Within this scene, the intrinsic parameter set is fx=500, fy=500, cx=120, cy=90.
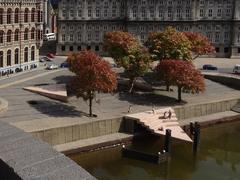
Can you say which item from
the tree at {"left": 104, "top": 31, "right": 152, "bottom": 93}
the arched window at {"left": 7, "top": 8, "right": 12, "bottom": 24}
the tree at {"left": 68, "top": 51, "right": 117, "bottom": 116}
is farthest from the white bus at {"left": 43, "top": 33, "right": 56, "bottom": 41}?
the tree at {"left": 68, "top": 51, "right": 117, "bottom": 116}

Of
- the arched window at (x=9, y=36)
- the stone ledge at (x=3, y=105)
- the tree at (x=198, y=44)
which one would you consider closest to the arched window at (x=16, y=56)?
the arched window at (x=9, y=36)

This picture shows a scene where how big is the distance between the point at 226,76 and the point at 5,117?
166ft

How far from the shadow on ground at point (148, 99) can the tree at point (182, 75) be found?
3602 millimetres

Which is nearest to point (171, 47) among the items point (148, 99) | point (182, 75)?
point (182, 75)

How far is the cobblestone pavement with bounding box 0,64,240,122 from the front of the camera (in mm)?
68438

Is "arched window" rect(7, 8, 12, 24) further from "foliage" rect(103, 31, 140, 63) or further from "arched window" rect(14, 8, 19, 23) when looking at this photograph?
"foliage" rect(103, 31, 140, 63)

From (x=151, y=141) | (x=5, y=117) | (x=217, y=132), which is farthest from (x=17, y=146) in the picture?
(x=217, y=132)

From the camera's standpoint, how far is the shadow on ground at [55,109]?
69.2m

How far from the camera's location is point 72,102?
75625 millimetres

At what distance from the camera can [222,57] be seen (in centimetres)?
14012

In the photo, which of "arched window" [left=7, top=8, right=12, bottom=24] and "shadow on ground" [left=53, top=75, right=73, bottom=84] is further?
"arched window" [left=7, top=8, right=12, bottom=24]

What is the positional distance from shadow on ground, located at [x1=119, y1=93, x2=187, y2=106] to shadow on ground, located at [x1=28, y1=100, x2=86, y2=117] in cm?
1177

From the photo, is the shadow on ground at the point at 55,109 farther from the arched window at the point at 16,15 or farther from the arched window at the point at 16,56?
the arched window at the point at 16,15

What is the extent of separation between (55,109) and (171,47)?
2540cm
